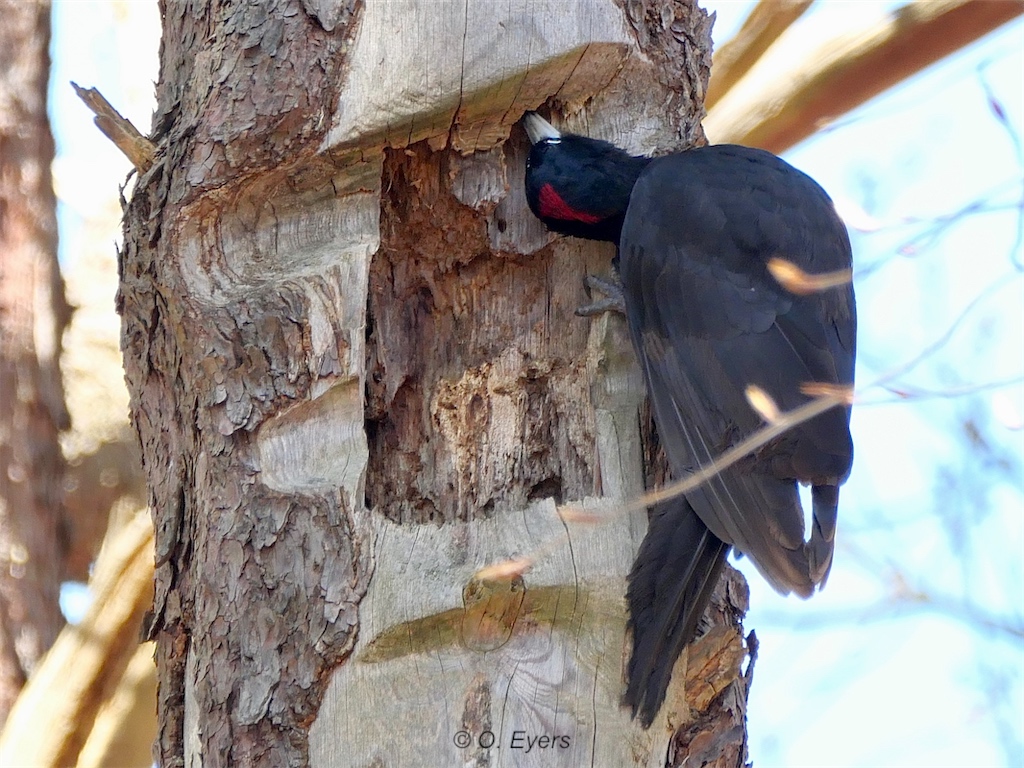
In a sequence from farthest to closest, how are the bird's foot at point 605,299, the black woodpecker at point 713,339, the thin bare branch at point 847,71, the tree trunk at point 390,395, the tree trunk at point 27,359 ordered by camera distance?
1. the tree trunk at point 27,359
2. the thin bare branch at point 847,71
3. the bird's foot at point 605,299
4. the black woodpecker at point 713,339
5. the tree trunk at point 390,395

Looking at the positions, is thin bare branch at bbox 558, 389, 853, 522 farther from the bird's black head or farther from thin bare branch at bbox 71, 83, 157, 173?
thin bare branch at bbox 71, 83, 157, 173

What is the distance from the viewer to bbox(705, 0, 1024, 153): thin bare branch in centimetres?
361

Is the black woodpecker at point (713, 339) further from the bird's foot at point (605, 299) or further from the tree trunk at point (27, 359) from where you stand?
the tree trunk at point (27, 359)

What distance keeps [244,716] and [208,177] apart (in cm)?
92

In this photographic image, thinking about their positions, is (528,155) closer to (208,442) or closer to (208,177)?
(208,177)

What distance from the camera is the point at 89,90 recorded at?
213 centimetres

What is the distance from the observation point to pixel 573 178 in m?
2.41

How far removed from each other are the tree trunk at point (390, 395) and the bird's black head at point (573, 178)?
5cm

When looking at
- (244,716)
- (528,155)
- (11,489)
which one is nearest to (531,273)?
(528,155)

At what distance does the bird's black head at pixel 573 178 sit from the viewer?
7.89ft

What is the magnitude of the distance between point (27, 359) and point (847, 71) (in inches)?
109

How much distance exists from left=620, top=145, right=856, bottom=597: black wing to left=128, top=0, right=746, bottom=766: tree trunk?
0.31 ft

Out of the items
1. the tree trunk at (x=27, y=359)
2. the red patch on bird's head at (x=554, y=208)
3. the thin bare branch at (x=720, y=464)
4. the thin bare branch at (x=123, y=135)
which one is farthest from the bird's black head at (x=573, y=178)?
the tree trunk at (x=27, y=359)

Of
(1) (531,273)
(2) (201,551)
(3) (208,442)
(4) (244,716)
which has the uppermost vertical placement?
(1) (531,273)
